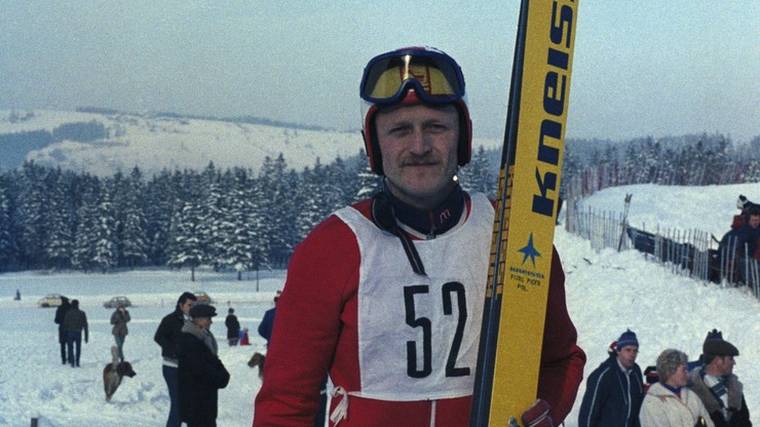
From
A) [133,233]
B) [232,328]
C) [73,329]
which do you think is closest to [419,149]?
[73,329]

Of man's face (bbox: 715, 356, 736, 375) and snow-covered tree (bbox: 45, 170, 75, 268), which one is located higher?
man's face (bbox: 715, 356, 736, 375)

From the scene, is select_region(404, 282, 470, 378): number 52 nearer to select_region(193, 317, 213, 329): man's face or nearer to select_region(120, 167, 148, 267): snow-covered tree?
select_region(193, 317, 213, 329): man's face

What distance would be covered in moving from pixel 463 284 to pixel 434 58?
633 millimetres

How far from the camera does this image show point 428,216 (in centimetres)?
295

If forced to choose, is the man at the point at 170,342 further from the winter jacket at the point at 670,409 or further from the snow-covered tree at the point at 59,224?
the snow-covered tree at the point at 59,224

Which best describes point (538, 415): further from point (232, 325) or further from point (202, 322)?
point (232, 325)

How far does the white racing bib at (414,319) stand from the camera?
280cm

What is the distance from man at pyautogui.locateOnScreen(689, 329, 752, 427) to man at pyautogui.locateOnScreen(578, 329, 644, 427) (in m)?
0.55

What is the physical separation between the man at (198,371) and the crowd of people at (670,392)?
116 inches

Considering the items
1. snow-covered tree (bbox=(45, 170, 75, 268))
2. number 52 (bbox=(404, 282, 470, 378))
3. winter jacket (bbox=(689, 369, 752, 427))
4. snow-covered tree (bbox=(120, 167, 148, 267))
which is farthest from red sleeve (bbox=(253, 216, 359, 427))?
snow-covered tree (bbox=(45, 170, 75, 268))

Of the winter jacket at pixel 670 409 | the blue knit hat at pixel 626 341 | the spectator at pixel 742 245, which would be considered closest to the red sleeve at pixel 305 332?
the winter jacket at pixel 670 409

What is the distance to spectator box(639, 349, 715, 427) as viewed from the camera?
6488 millimetres

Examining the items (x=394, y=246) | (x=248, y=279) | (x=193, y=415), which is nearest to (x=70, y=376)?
(x=193, y=415)

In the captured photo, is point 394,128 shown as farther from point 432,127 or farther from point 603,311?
point 603,311
